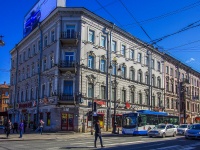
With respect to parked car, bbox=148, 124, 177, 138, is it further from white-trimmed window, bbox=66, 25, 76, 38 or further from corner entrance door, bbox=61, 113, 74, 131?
white-trimmed window, bbox=66, 25, 76, 38

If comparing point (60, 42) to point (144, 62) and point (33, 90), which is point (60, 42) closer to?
point (33, 90)

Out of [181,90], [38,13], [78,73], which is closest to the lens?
[78,73]

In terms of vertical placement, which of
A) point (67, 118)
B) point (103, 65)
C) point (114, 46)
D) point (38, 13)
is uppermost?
point (38, 13)

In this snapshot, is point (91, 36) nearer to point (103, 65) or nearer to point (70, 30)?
point (70, 30)

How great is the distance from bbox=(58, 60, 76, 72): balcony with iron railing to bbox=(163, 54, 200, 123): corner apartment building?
2738cm

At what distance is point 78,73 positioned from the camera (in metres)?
35.5

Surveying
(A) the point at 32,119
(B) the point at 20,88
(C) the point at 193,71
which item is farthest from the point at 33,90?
(C) the point at 193,71

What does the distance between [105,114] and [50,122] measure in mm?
7862

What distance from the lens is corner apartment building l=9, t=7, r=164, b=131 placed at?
35.3 metres

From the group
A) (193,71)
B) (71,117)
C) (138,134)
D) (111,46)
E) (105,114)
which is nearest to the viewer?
(138,134)

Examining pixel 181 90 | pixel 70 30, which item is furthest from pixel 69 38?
pixel 181 90

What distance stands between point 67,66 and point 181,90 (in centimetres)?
3726

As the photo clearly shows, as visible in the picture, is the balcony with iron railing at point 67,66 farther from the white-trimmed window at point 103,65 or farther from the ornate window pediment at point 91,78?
the white-trimmed window at point 103,65

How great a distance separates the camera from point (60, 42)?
119 ft
